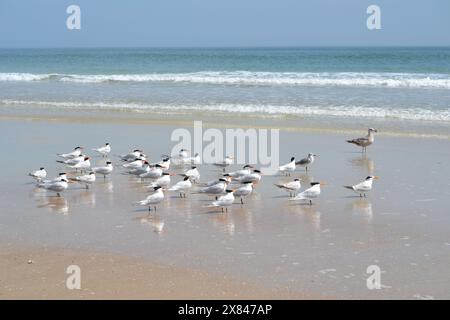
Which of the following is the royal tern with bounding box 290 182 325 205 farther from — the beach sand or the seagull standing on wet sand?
the beach sand

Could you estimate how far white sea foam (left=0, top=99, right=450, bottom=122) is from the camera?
21.3m

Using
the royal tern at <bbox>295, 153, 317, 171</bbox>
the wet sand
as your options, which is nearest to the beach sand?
the wet sand

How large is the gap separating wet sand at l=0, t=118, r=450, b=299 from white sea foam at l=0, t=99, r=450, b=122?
6.50 m

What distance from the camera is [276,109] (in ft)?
78.0

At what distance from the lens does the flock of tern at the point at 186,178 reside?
10859 millimetres

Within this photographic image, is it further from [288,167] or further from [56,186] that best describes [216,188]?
[56,186]

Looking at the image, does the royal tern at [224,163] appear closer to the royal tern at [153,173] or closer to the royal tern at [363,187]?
the royal tern at [153,173]

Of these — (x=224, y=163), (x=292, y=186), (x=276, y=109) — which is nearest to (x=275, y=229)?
(x=292, y=186)

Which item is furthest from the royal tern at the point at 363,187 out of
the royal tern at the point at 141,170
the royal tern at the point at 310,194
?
the royal tern at the point at 141,170

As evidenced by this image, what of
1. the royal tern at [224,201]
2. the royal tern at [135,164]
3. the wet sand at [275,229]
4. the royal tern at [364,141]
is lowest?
the wet sand at [275,229]

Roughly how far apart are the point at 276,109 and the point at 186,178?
40.7ft

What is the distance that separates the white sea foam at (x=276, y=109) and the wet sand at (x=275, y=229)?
6.50 meters
